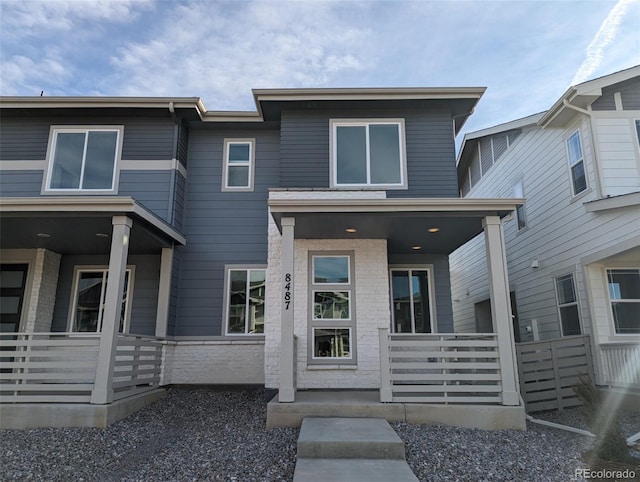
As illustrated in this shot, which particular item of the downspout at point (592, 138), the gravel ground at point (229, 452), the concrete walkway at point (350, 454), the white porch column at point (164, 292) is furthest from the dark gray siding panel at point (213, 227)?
the downspout at point (592, 138)

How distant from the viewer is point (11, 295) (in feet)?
28.1

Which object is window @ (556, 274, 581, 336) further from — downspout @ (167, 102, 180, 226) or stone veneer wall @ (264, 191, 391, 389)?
downspout @ (167, 102, 180, 226)

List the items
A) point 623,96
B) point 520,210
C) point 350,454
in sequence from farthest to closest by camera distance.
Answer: point 520,210 < point 623,96 < point 350,454

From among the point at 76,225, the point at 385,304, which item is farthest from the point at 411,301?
the point at 76,225

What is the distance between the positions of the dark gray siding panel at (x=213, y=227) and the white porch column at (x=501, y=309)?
472 centimetres

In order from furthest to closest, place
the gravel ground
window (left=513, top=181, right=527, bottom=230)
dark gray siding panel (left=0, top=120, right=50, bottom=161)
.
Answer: window (left=513, top=181, right=527, bottom=230)
dark gray siding panel (left=0, top=120, right=50, bottom=161)
the gravel ground

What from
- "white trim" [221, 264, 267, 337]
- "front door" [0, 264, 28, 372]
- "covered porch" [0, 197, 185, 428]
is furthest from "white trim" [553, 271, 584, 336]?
"front door" [0, 264, 28, 372]

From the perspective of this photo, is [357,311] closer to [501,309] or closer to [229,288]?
[501,309]

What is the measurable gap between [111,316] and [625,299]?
9.16 m

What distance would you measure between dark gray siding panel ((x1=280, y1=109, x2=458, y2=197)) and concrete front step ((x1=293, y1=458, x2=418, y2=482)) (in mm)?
5287

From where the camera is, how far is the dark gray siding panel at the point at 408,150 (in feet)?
27.4

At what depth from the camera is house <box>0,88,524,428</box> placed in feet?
24.2

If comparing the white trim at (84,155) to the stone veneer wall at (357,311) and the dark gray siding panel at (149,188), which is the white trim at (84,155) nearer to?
the dark gray siding panel at (149,188)

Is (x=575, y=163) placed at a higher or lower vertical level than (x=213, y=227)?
higher
